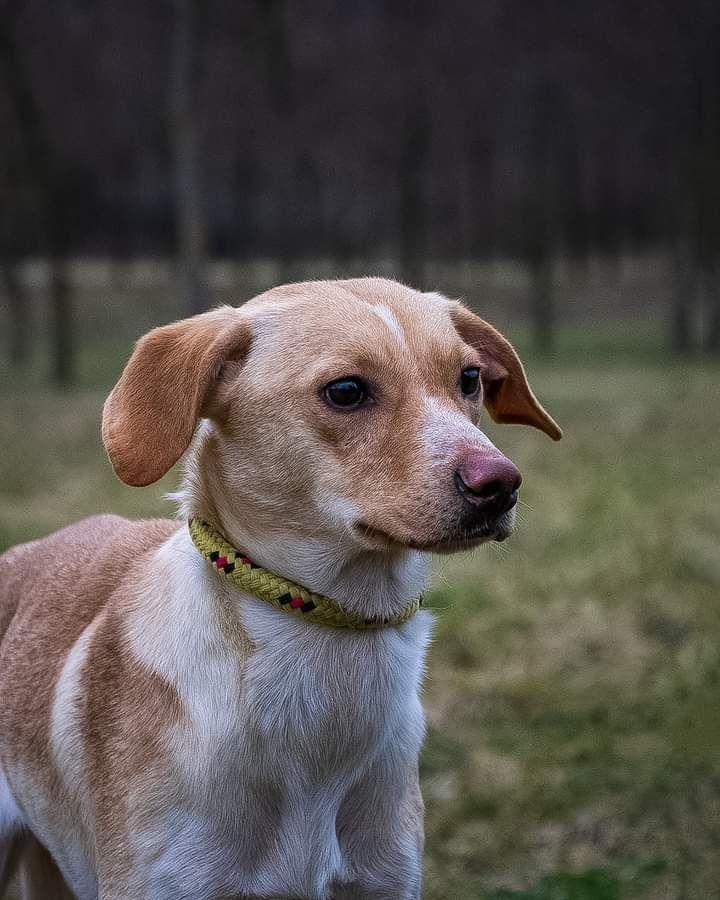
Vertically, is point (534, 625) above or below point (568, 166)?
above

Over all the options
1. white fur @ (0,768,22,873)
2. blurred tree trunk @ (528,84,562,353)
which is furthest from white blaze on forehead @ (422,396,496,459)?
blurred tree trunk @ (528,84,562,353)

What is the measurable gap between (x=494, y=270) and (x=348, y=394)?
2395 cm

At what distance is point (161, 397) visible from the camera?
2439 millimetres

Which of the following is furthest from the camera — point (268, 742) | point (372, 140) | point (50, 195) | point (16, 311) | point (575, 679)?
point (372, 140)

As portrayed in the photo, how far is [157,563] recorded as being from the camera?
2.71 meters

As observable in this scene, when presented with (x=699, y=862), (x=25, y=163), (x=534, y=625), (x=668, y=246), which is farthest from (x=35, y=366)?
(x=699, y=862)

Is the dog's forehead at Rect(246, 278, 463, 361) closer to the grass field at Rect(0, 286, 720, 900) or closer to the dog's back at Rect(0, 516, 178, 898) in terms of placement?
the dog's back at Rect(0, 516, 178, 898)

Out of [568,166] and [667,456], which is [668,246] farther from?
[667,456]

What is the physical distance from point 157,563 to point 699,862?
2034mm

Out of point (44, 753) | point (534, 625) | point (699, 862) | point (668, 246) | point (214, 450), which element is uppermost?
point (214, 450)

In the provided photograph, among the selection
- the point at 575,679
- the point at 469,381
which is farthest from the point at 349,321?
the point at 575,679

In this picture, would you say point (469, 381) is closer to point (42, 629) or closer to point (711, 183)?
point (42, 629)

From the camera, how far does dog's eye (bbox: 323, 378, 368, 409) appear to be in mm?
2402

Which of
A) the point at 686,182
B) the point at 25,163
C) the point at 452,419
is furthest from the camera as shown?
the point at 686,182
